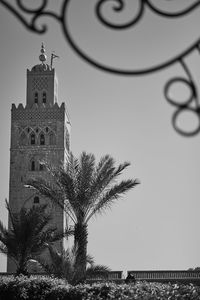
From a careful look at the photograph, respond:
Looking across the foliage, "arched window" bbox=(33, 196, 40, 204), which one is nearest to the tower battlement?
"arched window" bbox=(33, 196, 40, 204)

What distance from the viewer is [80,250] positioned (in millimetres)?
18656

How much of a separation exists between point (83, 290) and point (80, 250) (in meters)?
6.00

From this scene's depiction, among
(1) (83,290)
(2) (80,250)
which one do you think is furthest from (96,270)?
(1) (83,290)

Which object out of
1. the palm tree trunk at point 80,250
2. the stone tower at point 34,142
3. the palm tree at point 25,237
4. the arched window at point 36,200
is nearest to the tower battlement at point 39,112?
the stone tower at point 34,142

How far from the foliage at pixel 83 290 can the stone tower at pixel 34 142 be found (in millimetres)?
34357

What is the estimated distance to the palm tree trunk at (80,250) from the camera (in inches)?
690

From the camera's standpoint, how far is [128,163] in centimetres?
1948

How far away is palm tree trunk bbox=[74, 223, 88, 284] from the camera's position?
57.5 feet

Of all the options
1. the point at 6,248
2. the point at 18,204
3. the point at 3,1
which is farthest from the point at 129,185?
the point at 18,204

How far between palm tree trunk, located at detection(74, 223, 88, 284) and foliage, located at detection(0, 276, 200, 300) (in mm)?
3573

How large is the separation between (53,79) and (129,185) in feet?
111

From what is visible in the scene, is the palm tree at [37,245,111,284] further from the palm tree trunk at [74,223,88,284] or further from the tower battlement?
the tower battlement

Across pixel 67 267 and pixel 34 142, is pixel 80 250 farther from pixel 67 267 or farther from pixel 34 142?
pixel 34 142

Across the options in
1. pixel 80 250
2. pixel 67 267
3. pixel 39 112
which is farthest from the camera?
pixel 39 112
